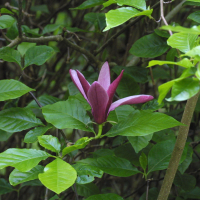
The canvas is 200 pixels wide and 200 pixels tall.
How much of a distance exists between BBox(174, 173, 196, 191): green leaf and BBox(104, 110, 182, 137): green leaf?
0.41m

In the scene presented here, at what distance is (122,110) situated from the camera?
744 millimetres

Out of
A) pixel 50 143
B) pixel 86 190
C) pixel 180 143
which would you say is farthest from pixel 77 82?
pixel 86 190

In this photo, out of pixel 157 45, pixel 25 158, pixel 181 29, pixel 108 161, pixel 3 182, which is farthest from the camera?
pixel 3 182

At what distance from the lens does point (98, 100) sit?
58 centimetres

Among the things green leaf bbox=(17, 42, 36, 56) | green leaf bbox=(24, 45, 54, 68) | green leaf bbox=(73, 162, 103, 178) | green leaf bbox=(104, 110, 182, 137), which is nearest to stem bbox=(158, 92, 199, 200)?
green leaf bbox=(104, 110, 182, 137)

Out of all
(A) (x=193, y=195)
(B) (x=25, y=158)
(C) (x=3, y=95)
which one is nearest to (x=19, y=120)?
(C) (x=3, y=95)

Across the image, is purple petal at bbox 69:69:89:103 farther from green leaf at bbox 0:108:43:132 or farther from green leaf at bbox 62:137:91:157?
green leaf at bbox 0:108:43:132

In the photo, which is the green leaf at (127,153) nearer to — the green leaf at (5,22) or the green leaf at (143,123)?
the green leaf at (143,123)

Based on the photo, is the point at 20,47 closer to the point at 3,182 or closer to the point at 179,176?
the point at 3,182

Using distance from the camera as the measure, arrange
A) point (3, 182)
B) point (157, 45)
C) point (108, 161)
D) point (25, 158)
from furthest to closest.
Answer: point (3, 182)
point (157, 45)
point (108, 161)
point (25, 158)

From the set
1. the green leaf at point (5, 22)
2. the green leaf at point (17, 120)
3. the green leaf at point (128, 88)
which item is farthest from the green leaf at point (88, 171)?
the green leaf at point (5, 22)

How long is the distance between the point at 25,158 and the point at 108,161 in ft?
0.75

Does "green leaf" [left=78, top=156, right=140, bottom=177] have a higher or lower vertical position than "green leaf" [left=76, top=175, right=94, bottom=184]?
lower

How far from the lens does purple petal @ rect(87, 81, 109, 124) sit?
1.79 feet
